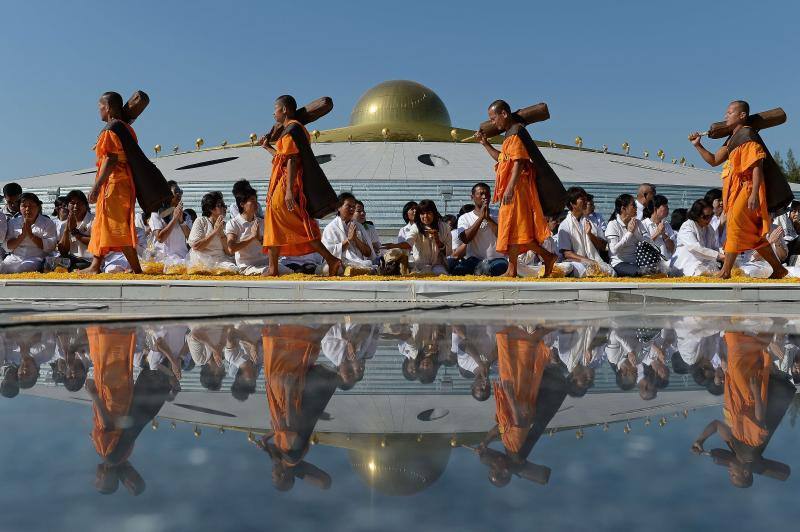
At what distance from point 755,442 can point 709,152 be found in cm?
678

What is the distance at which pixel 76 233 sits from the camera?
8977 mm

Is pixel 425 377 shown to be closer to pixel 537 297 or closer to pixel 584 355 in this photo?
pixel 584 355

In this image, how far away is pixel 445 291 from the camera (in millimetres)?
6566

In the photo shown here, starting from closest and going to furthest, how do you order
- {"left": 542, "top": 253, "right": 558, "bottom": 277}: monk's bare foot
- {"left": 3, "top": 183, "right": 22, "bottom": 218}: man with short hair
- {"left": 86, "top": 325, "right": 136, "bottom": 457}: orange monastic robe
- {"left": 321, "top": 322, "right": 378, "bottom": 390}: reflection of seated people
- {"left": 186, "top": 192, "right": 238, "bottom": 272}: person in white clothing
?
{"left": 86, "top": 325, "right": 136, "bottom": 457}: orange monastic robe
{"left": 321, "top": 322, "right": 378, "bottom": 390}: reflection of seated people
{"left": 542, "top": 253, "right": 558, "bottom": 277}: monk's bare foot
{"left": 186, "top": 192, "right": 238, "bottom": 272}: person in white clothing
{"left": 3, "top": 183, "right": 22, "bottom": 218}: man with short hair

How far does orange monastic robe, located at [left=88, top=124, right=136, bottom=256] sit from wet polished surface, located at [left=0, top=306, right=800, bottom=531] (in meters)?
4.42

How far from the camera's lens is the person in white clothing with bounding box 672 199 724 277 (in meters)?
8.52

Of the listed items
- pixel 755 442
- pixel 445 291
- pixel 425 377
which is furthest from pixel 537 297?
pixel 755 442

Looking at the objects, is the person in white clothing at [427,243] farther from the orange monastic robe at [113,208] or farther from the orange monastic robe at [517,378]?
the orange monastic robe at [517,378]

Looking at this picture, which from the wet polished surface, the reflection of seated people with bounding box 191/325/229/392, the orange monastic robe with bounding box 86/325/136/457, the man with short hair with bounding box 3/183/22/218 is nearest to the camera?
the wet polished surface

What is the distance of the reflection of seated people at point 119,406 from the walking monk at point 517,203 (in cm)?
478

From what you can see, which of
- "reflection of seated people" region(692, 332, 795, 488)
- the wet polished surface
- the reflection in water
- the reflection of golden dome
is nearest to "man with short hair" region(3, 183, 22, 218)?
the reflection in water

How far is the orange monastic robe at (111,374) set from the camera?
1.68 meters

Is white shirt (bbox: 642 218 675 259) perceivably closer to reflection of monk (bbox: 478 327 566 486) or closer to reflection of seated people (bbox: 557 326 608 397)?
reflection of seated people (bbox: 557 326 608 397)

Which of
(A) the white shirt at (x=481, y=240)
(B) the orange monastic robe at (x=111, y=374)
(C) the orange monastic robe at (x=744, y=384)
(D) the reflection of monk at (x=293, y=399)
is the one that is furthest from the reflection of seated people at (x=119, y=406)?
(A) the white shirt at (x=481, y=240)
